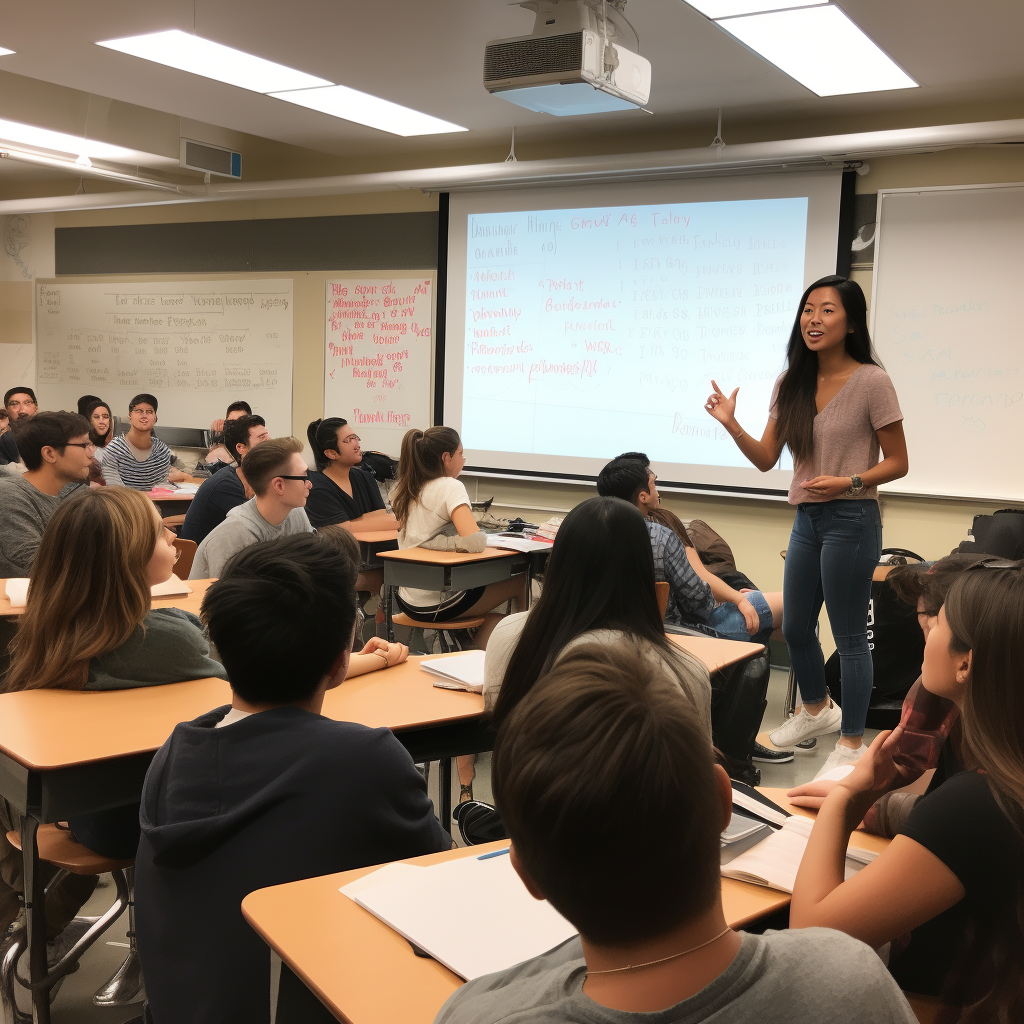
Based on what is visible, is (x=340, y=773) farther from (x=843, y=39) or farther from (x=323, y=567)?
(x=843, y=39)

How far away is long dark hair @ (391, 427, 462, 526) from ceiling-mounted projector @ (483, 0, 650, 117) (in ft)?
5.02

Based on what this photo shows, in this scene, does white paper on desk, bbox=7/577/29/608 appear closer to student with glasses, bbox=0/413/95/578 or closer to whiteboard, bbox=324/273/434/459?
student with glasses, bbox=0/413/95/578

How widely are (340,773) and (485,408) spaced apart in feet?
17.4

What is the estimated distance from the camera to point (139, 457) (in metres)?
6.65

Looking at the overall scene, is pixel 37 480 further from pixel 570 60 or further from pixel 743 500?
pixel 743 500

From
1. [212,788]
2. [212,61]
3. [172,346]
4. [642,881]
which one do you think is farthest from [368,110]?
[642,881]

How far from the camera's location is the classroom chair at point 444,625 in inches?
176

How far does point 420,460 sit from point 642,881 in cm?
402

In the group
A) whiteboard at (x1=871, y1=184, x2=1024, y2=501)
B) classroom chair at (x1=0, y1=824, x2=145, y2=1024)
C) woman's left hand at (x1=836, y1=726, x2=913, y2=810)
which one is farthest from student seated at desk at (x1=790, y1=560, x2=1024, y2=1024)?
whiteboard at (x1=871, y1=184, x2=1024, y2=501)

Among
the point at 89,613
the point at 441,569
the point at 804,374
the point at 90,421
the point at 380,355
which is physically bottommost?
the point at 441,569

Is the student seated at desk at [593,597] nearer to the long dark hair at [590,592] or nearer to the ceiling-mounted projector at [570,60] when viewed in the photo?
the long dark hair at [590,592]

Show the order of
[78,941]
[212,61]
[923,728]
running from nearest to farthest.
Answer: [923,728]
[78,941]
[212,61]

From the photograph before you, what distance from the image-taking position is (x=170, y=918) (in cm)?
129

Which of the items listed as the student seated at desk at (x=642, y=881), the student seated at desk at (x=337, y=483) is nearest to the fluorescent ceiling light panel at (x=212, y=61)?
the student seated at desk at (x=337, y=483)
